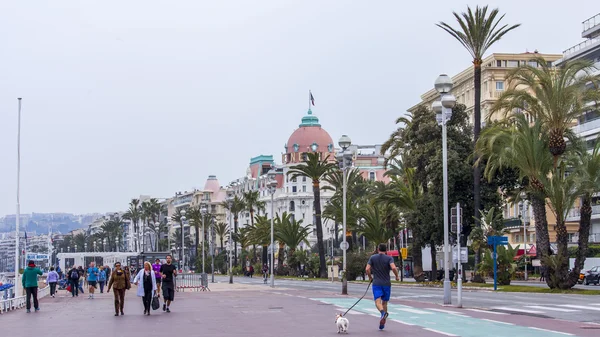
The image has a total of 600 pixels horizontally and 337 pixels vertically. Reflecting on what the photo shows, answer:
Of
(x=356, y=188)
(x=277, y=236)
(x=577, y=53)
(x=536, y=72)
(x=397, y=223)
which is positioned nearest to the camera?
(x=536, y=72)

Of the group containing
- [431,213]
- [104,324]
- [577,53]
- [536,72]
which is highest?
[577,53]

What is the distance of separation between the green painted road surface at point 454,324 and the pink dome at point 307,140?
454 feet

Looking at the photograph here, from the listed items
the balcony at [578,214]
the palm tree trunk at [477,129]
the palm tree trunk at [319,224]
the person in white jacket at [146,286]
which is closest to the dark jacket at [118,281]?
the person in white jacket at [146,286]

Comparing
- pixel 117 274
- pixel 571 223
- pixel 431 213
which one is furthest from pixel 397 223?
pixel 117 274

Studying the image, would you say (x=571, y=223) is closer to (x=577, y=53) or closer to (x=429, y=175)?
(x=577, y=53)

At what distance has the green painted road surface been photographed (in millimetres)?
16641

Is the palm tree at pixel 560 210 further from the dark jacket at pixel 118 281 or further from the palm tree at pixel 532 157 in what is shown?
the dark jacket at pixel 118 281

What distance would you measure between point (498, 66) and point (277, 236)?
3052 cm

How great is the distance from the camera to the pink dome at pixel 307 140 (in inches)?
6457

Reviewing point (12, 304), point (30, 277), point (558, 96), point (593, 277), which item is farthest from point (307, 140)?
point (30, 277)

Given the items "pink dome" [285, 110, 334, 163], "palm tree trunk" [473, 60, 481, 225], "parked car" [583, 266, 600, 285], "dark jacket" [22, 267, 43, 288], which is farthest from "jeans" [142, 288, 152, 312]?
"pink dome" [285, 110, 334, 163]

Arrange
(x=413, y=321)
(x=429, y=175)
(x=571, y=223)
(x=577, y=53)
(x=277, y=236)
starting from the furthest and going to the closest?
(x=277, y=236) < (x=571, y=223) < (x=577, y=53) < (x=429, y=175) < (x=413, y=321)

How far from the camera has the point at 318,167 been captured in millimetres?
75188

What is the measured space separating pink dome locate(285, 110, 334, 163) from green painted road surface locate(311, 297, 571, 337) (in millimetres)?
138392
